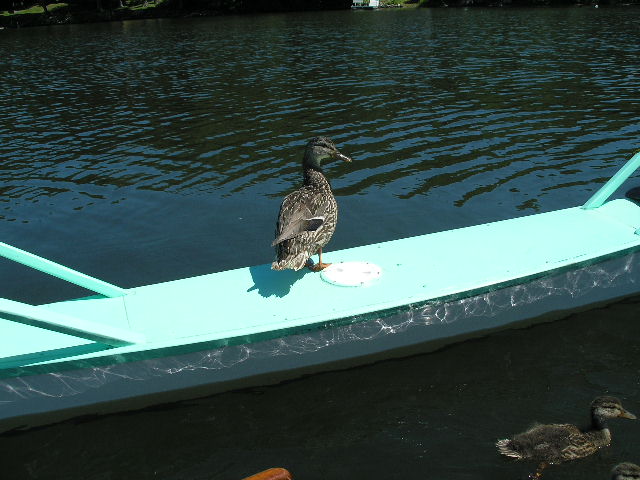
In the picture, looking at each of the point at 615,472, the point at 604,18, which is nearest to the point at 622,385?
the point at 615,472

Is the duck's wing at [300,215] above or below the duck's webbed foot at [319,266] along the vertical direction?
above

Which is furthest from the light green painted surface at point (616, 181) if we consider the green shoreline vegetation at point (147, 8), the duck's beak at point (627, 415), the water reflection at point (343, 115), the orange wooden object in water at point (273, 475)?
the green shoreline vegetation at point (147, 8)

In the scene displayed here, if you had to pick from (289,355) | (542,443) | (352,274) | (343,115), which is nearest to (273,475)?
(289,355)

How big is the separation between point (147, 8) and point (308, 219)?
69127mm

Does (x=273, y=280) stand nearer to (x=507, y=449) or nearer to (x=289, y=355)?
(x=289, y=355)

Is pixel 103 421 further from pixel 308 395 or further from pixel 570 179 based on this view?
pixel 570 179

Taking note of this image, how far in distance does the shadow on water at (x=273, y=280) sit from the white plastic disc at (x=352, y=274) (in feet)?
1.05

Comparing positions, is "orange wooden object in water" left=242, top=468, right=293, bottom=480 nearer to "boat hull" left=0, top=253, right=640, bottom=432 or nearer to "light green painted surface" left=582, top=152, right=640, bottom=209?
"boat hull" left=0, top=253, right=640, bottom=432

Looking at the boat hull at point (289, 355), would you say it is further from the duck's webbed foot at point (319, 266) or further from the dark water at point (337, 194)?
the duck's webbed foot at point (319, 266)

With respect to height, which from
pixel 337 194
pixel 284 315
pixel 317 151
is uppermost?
pixel 317 151

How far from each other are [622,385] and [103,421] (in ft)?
16.8

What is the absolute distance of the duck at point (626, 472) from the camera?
5.02 meters

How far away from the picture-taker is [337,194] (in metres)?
12.1

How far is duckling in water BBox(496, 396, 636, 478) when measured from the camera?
5488mm
